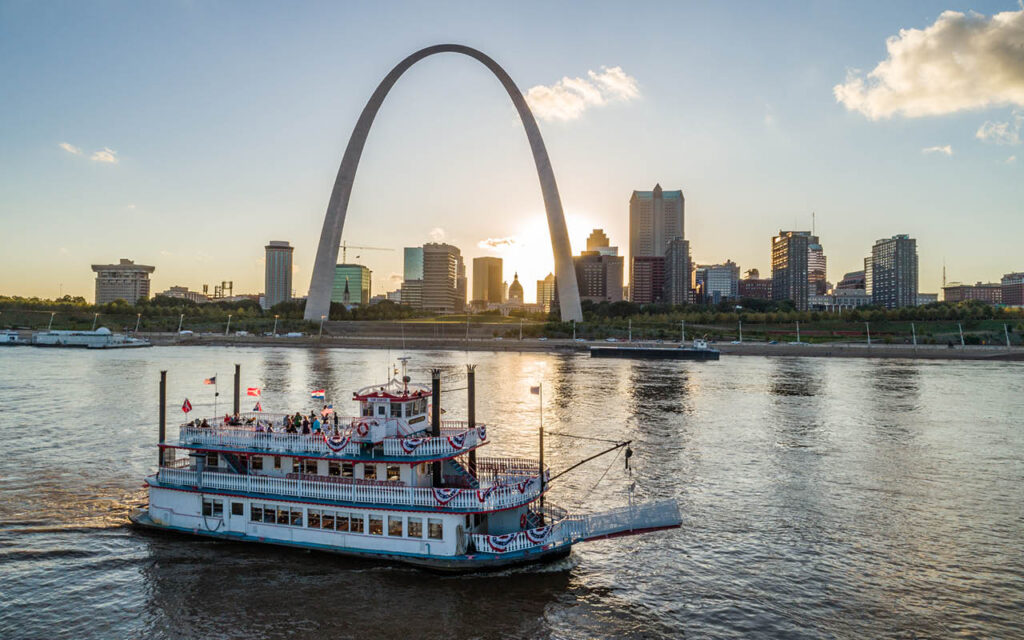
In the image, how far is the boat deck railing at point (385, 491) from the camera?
19.5 m

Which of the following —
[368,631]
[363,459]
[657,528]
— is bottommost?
[368,631]

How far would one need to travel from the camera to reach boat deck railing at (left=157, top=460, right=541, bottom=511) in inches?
769

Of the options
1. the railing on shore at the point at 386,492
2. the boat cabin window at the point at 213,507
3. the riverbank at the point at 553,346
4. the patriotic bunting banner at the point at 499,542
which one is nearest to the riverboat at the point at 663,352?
the riverbank at the point at 553,346

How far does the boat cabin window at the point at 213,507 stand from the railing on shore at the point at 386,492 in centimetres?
60

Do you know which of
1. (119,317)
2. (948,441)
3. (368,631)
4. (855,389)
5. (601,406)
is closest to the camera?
(368,631)

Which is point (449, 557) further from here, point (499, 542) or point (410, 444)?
point (410, 444)

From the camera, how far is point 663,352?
104m

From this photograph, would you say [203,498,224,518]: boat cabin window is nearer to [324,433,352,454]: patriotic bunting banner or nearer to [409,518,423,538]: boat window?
[324,433,352,454]: patriotic bunting banner

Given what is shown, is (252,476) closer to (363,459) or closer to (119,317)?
(363,459)

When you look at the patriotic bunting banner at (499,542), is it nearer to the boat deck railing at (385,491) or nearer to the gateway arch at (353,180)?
the boat deck railing at (385,491)

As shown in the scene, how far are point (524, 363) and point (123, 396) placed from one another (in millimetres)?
49896

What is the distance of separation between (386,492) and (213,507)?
22.6 ft

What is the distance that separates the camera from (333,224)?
420 ft

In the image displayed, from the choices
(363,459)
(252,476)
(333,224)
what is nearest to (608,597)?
(363,459)
